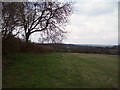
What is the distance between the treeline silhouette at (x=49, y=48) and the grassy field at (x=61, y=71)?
16cm

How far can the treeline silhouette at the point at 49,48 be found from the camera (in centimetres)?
680

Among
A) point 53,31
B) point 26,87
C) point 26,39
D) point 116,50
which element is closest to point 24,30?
point 26,39

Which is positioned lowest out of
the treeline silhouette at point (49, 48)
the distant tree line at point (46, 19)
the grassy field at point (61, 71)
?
the grassy field at point (61, 71)

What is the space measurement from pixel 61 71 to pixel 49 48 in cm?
162

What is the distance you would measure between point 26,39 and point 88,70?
87.7 inches

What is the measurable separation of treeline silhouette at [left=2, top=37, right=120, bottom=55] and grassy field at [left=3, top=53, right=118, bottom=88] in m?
0.16

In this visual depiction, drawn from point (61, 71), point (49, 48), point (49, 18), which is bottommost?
point (61, 71)

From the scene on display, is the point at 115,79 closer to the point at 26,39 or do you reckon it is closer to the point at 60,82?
the point at 60,82

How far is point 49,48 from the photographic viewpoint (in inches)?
299

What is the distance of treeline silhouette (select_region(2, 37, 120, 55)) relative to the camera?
6.80 meters

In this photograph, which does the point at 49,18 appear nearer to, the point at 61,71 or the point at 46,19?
the point at 46,19

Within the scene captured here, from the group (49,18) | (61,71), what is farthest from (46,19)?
(61,71)

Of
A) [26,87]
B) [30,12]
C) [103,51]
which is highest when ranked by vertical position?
[30,12]

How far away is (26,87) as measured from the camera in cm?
525
